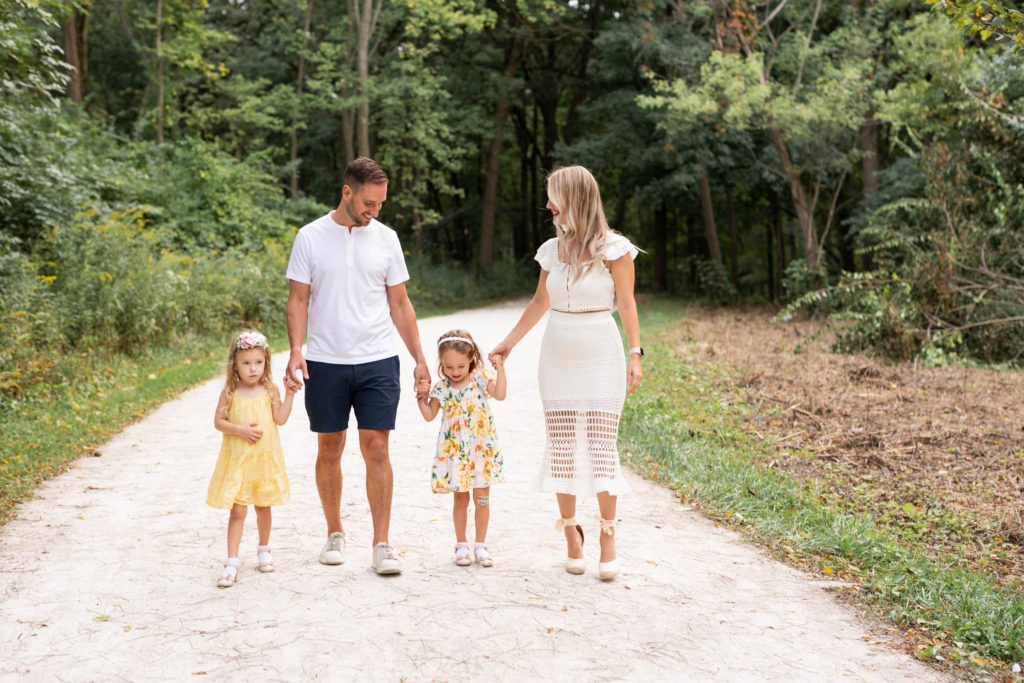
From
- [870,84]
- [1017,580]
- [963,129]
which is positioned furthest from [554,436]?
[870,84]

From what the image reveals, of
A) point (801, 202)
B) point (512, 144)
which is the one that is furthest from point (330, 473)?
point (512, 144)

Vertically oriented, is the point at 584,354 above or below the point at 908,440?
above

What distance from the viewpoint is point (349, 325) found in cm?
464

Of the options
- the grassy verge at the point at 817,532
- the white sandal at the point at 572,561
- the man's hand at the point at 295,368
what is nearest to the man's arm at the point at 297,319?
the man's hand at the point at 295,368

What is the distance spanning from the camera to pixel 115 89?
33.3 m

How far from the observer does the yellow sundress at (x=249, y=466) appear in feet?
15.2

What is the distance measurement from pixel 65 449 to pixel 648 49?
70.7ft

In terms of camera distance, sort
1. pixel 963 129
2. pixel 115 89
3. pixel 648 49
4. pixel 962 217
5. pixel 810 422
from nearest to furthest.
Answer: pixel 810 422 < pixel 962 217 < pixel 963 129 < pixel 648 49 < pixel 115 89

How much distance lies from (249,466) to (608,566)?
2032mm

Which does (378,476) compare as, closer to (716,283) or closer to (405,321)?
(405,321)

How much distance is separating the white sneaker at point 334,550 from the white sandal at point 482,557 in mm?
764

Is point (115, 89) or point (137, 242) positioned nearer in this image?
point (137, 242)

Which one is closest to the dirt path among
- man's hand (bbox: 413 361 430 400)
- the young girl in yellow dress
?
the young girl in yellow dress

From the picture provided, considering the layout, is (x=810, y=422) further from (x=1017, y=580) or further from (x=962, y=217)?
(x=962, y=217)
